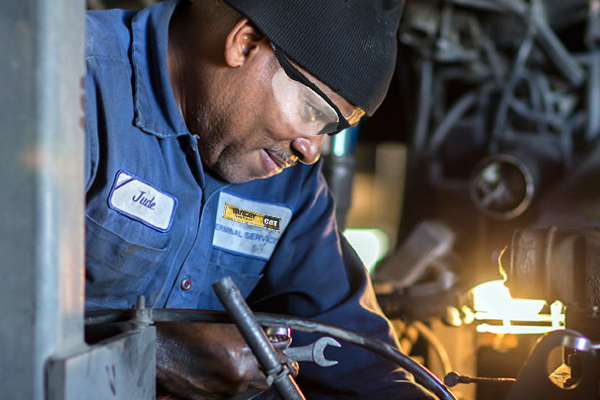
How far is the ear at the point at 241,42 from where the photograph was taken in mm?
971

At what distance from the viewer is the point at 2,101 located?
398mm

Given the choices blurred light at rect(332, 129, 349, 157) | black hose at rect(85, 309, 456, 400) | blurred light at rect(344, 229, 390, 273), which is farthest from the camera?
blurred light at rect(344, 229, 390, 273)

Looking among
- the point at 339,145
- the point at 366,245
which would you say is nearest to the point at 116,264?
the point at 339,145

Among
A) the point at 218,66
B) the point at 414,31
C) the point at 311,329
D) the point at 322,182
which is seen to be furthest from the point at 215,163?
the point at 414,31

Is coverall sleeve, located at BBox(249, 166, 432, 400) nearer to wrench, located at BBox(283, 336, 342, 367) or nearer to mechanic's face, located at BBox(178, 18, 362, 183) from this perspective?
mechanic's face, located at BBox(178, 18, 362, 183)

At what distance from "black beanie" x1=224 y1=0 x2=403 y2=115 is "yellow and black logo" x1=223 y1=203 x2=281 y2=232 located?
15.4 inches

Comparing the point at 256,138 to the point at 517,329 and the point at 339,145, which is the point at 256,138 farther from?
the point at 339,145

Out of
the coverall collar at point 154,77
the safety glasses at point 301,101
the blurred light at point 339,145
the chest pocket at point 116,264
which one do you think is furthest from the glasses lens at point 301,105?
the blurred light at point 339,145

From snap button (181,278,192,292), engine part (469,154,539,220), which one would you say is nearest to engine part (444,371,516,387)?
snap button (181,278,192,292)

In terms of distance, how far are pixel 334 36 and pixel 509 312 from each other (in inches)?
25.1

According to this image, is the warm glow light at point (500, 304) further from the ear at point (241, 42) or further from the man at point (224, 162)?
the ear at point (241, 42)

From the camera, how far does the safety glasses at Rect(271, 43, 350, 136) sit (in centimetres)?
97

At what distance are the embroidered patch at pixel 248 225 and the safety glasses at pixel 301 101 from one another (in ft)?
0.97

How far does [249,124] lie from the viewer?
106cm
